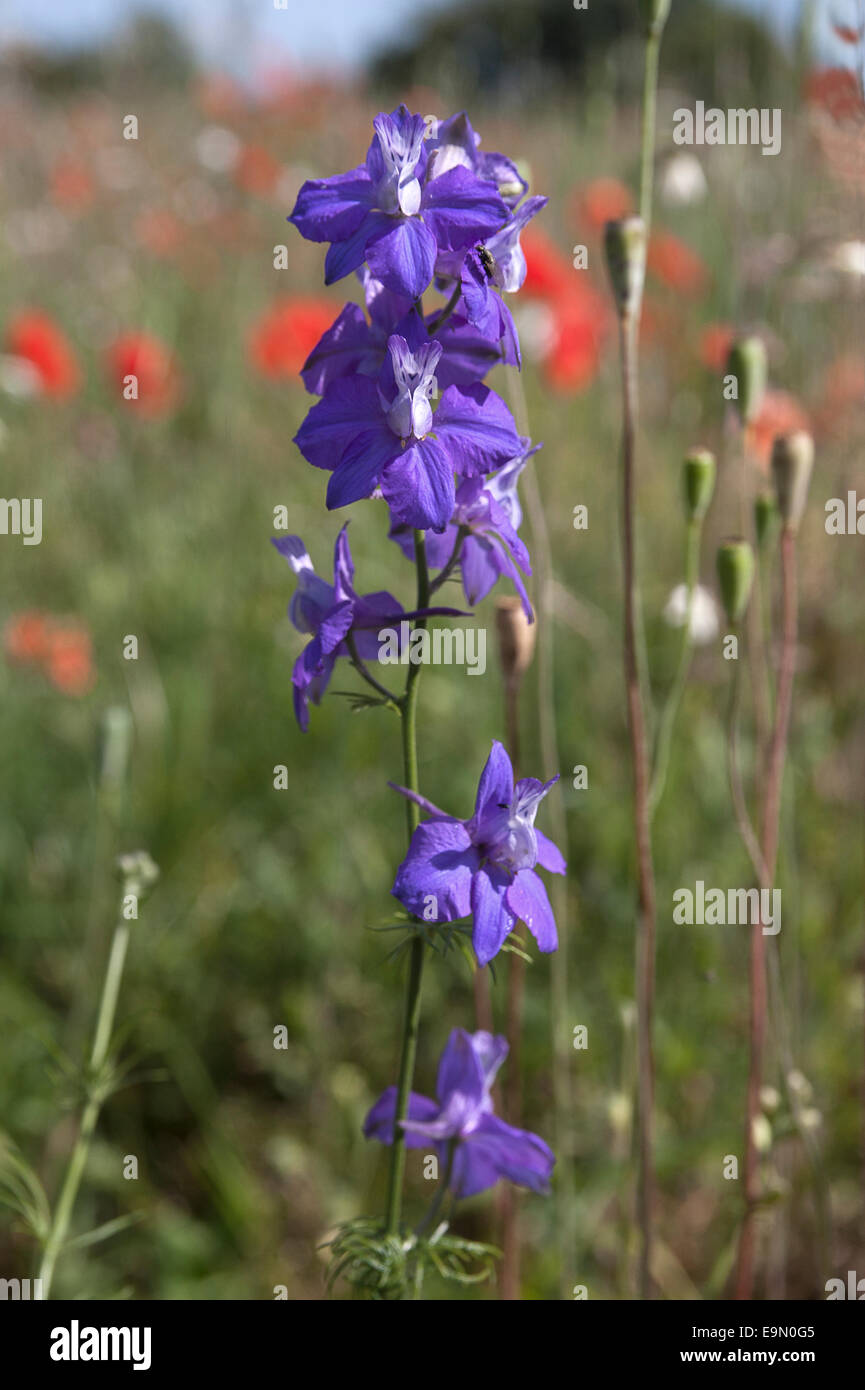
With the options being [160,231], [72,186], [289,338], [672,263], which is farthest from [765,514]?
[72,186]

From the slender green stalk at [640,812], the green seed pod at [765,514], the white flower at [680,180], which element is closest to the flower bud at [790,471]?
the green seed pod at [765,514]

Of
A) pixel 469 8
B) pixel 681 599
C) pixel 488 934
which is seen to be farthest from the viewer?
pixel 469 8

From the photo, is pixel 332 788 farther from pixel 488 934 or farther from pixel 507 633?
pixel 488 934

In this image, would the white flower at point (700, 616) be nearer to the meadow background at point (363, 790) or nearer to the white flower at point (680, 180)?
the meadow background at point (363, 790)

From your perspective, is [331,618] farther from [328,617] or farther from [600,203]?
[600,203]

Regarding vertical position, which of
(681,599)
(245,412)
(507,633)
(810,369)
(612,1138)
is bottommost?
(612,1138)

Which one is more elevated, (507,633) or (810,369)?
(810,369)

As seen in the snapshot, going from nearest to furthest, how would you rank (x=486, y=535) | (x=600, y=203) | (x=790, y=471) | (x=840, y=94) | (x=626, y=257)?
1. (x=486, y=535)
2. (x=626, y=257)
3. (x=790, y=471)
4. (x=840, y=94)
5. (x=600, y=203)
